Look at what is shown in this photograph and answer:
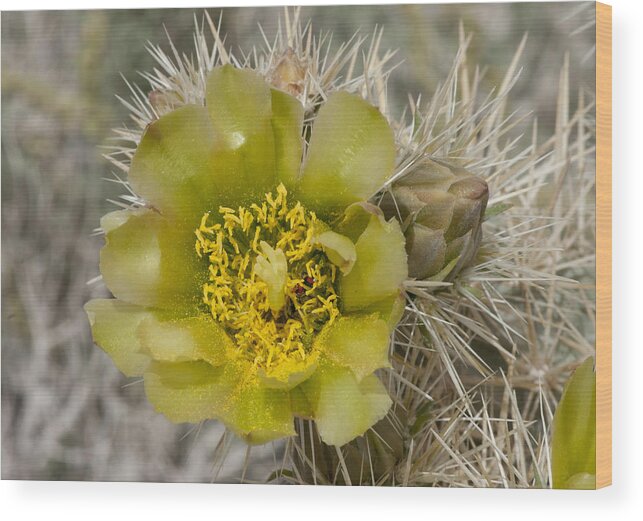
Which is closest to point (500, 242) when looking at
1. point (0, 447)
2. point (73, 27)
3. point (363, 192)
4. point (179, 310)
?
point (363, 192)

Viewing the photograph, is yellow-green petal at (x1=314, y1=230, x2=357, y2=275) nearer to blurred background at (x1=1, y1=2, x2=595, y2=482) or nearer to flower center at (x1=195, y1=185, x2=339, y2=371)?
flower center at (x1=195, y1=185, x2=339, y2=371)

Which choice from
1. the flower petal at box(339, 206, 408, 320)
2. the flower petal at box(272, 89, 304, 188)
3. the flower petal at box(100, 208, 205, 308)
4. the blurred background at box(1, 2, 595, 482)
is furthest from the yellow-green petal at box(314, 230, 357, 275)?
the blurred background at box(1, 2, 595, 482)

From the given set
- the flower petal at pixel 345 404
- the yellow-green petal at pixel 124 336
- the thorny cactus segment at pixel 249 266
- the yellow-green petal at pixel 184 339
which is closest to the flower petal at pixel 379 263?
the thorny cactus segment at pixel 249 266

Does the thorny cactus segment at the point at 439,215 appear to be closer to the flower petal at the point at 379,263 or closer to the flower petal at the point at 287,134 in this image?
the flower petal at the point at 379,263

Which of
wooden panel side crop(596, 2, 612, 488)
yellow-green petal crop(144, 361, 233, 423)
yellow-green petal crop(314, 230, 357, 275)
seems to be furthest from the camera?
wooden panel side crop(596, 2, 612, 488)

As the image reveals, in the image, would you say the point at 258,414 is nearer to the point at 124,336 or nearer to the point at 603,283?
the point at 124,336

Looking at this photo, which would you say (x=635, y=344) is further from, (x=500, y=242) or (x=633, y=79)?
(x=633, y=79)
